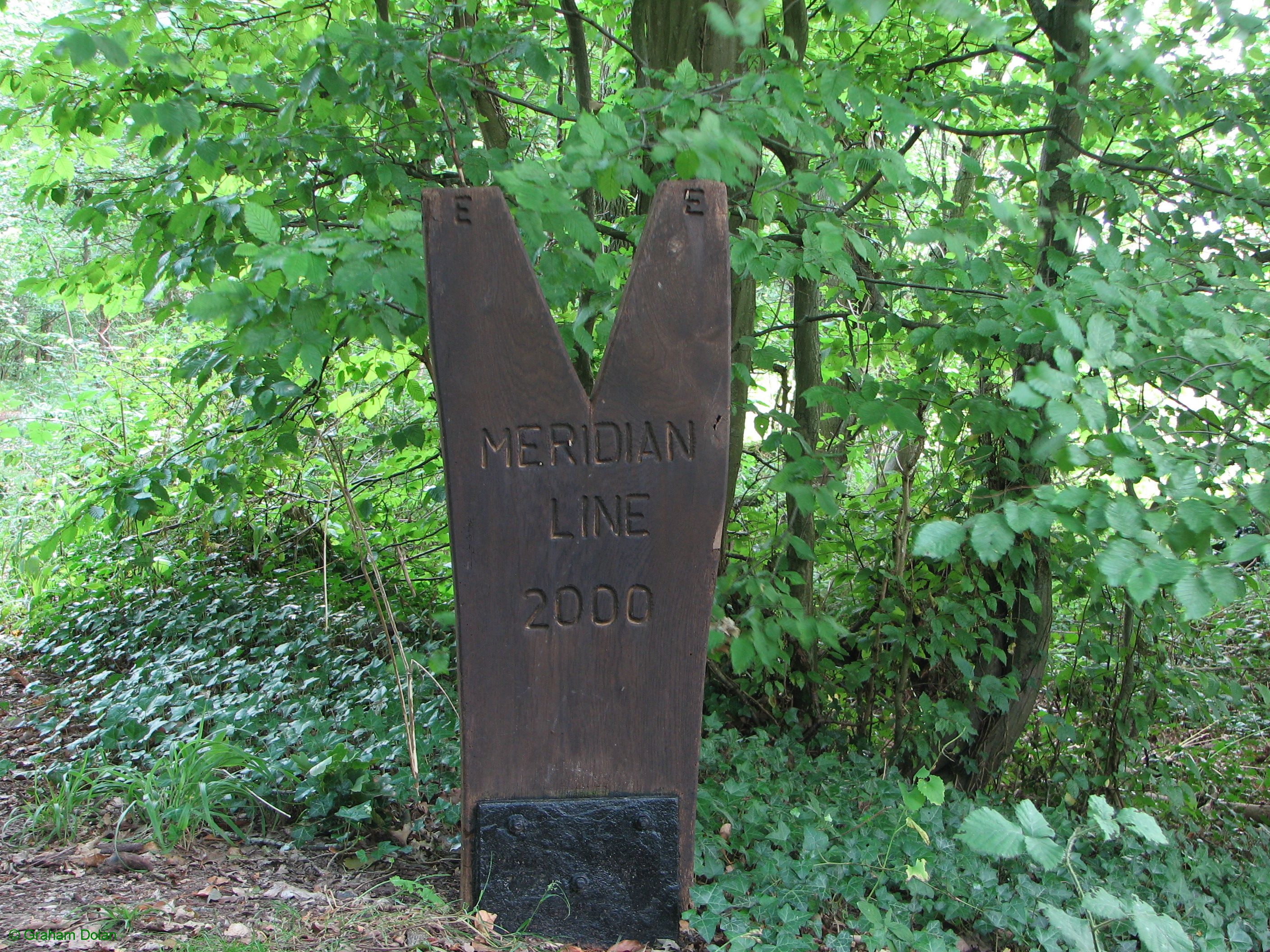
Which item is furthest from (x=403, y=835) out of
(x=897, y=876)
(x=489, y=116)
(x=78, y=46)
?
(x=489, y=116)

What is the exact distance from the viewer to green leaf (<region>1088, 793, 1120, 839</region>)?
70.1 inches

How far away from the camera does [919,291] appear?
131 inches

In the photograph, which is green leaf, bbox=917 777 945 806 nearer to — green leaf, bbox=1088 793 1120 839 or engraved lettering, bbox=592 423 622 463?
green leaf, bbox=1088 793 1120 839

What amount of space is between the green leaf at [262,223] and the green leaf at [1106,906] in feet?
7.54

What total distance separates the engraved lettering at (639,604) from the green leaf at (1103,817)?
114 centimetres

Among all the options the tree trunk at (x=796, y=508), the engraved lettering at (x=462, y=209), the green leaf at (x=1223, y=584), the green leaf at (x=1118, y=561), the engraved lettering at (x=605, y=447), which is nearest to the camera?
the green leaf at (x=1223, y=584)

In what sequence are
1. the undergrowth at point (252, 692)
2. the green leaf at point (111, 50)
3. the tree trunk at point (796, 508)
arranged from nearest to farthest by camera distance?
the green leaf at point (111, 50) < the undergrowth at point (252, 692) < the tree trunk at point (796, 508)

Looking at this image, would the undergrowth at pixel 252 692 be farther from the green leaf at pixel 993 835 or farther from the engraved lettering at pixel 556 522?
the green leaf at pixel 993 835

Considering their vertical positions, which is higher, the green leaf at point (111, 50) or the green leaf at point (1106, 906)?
the green leaf at point (111, 50)

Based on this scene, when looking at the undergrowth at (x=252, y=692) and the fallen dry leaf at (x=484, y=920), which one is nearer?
the fallen dry leaf at (x=484, y=920)

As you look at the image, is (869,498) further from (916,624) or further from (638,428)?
(638,428)

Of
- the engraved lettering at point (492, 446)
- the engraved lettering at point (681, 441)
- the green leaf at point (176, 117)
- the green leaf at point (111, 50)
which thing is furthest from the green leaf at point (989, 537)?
the green leaf at point (176, 117)

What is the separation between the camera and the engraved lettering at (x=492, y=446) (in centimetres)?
237

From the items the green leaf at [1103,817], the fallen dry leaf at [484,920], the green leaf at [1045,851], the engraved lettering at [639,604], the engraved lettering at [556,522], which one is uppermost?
the engraved lettering at [556,522]
